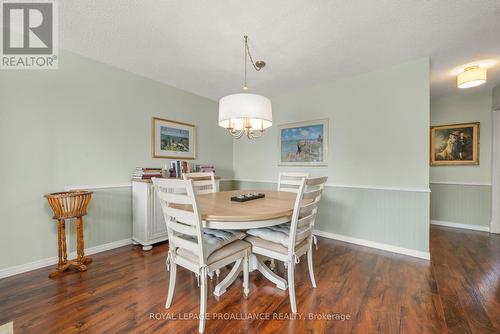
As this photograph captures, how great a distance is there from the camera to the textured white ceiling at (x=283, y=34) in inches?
64.0

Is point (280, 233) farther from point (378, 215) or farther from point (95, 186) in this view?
point (95, 186)

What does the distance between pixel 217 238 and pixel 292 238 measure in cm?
57

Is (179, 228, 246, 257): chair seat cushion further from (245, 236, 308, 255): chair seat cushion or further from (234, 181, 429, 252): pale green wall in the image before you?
→ (234, 181, 429, 252): pale green wall

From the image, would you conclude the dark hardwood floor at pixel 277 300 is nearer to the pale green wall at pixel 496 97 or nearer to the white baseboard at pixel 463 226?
the white baseboard at pixel 463 226

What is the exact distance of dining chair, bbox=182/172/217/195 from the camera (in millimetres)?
2471

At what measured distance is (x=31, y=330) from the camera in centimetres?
130

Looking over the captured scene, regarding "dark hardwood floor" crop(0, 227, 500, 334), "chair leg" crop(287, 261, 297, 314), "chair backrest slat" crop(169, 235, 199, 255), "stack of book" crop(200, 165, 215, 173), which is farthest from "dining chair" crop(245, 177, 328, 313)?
"stack of book" crop(200, 165, 215, 173)

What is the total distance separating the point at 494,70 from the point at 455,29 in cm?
148

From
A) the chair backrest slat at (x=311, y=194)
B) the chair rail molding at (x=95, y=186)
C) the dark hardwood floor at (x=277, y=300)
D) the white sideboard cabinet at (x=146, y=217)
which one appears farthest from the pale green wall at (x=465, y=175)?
the chair rail molding at (x=95, y=186)

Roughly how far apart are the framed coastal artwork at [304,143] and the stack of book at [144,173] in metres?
2.04

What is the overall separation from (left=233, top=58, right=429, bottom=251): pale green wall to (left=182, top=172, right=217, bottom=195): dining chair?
1581 millimetres

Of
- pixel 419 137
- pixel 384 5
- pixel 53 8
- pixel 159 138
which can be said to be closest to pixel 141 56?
pixel 53 8

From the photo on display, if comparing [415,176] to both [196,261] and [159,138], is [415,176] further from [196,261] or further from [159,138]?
[159,138]

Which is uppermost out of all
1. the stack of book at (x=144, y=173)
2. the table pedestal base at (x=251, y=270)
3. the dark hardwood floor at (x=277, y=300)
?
the stack of book at (x=144, y=173)
